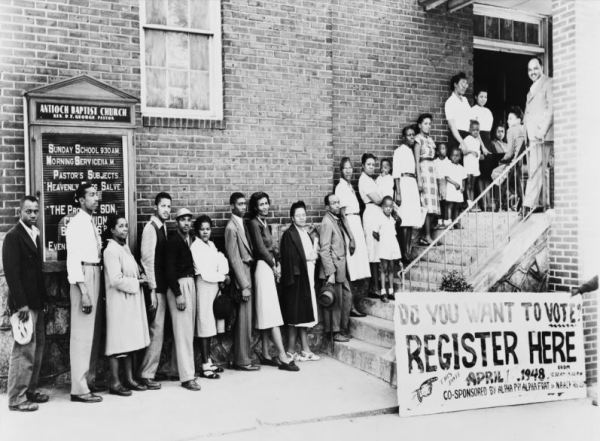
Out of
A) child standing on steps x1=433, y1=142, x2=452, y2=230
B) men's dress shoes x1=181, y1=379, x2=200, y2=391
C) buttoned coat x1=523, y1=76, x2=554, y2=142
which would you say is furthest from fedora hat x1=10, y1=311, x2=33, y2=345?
buttoned coat x1=523, y1=76, x2=554, y2=142

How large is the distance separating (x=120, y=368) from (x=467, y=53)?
7.38 metres

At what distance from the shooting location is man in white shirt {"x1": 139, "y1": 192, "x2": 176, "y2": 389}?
672 centimetres

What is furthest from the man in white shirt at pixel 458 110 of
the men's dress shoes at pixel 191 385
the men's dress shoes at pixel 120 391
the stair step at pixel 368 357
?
the men's dress shoes at pixel 120 391

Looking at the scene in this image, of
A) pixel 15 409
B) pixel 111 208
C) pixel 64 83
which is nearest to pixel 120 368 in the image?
pixel 15 409

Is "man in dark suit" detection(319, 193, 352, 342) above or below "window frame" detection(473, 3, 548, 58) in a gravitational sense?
below

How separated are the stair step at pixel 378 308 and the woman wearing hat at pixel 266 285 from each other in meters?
1.43

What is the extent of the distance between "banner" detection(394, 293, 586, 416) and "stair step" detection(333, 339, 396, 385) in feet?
2.31

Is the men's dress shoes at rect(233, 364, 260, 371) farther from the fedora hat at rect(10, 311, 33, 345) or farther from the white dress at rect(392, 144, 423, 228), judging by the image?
the white dress at rect(392, 144, 423, 228)

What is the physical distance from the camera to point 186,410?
19.5 feet

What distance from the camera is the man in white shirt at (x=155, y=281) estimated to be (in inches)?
265

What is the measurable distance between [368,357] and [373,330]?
1.71ft

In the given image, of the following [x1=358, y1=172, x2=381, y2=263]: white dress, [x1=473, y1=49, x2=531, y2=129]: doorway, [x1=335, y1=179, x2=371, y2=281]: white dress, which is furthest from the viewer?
[x1=473, y1=49, x2=531, y2=129]: doorway

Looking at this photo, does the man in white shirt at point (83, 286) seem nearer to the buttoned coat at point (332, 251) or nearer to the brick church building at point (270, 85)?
the brick church building at point (270, 85)

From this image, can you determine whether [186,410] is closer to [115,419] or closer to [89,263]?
Result: [115,419]
